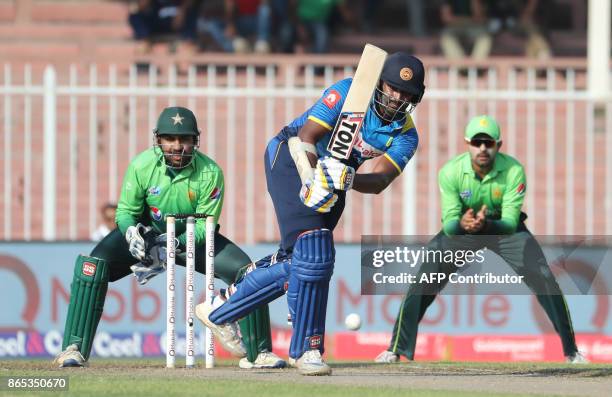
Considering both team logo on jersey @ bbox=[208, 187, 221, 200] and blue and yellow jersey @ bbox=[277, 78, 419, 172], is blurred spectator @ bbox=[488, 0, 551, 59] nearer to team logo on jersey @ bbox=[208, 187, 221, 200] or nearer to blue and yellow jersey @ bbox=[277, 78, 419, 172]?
team logo on jersey @ bbox=[208, 187, 221, 200]

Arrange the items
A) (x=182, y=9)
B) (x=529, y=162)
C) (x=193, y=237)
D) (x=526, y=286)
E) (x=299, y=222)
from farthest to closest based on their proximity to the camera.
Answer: (x=182, y=9) → (x=529, y=162) → (x=526, y=286) → (x=193, y=237) → (x=299, y=222)

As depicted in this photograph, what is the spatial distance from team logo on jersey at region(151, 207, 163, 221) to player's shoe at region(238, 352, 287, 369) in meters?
1.15

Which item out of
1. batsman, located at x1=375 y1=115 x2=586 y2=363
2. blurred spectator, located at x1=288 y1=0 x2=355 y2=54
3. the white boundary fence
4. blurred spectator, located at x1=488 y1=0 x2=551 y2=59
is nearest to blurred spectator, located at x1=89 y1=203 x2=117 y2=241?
the white boundary fence

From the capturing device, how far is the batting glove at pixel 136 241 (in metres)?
10.1

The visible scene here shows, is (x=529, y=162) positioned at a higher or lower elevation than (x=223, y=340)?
higher

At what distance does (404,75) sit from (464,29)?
10.2 m

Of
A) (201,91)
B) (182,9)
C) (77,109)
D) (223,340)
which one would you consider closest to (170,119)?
(223,340)

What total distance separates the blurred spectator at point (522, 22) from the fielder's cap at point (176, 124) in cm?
959

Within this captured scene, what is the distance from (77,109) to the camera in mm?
15805

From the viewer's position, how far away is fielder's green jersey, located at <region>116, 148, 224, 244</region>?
33.9 feet

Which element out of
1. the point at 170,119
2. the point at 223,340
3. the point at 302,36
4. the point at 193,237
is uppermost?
the point at 302,36

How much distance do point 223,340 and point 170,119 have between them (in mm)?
1585

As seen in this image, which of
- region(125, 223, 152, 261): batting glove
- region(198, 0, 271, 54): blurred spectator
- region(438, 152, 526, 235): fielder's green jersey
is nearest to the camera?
region(125, 223, 152, 261): batting glove

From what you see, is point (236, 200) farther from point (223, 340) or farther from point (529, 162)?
point (223, 340)
